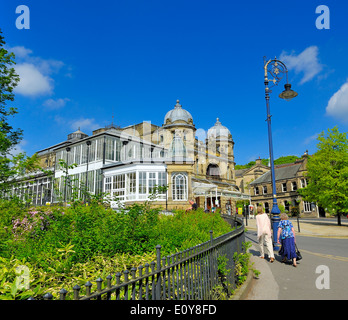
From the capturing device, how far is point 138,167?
24594 millimetres

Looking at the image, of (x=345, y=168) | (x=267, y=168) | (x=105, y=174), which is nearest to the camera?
(x=345, y=168)

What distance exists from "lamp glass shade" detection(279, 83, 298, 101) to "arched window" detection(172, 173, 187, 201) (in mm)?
13664

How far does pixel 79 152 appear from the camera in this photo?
108 feet

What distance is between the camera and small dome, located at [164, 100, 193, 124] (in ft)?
165

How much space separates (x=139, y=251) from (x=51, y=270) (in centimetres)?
185

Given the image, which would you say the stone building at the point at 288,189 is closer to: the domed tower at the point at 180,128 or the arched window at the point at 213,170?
the arched window at the point at 213,170

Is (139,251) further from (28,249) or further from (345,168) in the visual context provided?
(345,168)

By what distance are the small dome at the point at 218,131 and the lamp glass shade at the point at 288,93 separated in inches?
2041

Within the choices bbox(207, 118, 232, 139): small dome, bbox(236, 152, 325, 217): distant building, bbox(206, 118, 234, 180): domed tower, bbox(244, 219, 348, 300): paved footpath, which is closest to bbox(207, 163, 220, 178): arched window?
bbox(206, 118, 234, 180): domed tower

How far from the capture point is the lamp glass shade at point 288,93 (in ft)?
37.5

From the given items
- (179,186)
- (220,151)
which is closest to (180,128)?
(220,151)

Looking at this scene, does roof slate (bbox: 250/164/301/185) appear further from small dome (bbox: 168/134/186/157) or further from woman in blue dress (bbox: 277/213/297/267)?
woman in blue dress (bbox: 277/213/297/267)
